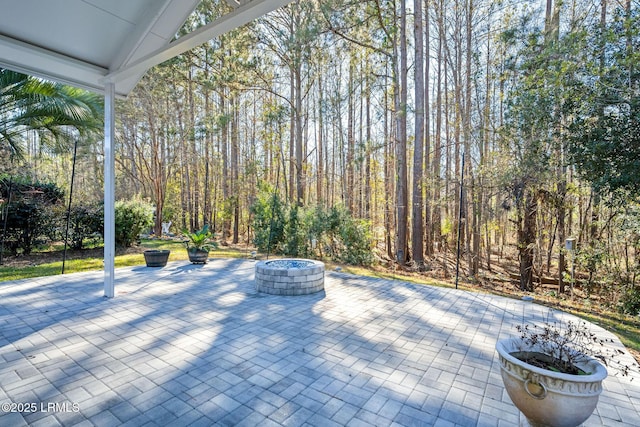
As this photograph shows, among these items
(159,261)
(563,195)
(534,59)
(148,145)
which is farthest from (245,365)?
(148,145)

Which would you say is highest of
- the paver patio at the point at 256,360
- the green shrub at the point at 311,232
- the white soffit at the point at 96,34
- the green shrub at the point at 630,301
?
the white soffit at the point at 96,34

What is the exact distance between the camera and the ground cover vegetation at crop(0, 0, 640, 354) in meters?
5.00

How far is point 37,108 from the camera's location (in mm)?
6562

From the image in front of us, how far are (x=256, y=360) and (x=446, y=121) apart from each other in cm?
1138

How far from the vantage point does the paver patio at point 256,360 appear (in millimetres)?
2162

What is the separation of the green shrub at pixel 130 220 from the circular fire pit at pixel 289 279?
6465 millimetres

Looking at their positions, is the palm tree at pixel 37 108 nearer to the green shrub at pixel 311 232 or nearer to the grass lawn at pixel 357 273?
the grass lawn at pixel 357 273

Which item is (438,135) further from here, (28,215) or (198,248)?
(28,215)

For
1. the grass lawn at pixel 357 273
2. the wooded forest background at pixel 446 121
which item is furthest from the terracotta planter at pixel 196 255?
the wooded forest background at pixel 446 121

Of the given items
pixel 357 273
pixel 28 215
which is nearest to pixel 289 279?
pixel 357 273

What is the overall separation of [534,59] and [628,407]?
6.29m

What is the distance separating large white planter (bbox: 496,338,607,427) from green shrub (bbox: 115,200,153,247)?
10511 millimetres

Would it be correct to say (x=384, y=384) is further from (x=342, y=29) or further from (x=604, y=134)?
(x=342, y=29)

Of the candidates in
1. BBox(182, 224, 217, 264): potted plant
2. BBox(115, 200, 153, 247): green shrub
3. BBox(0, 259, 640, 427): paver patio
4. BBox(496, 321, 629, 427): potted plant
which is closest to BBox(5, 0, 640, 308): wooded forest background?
BBox(115, 200, 153, 247): green shrub
